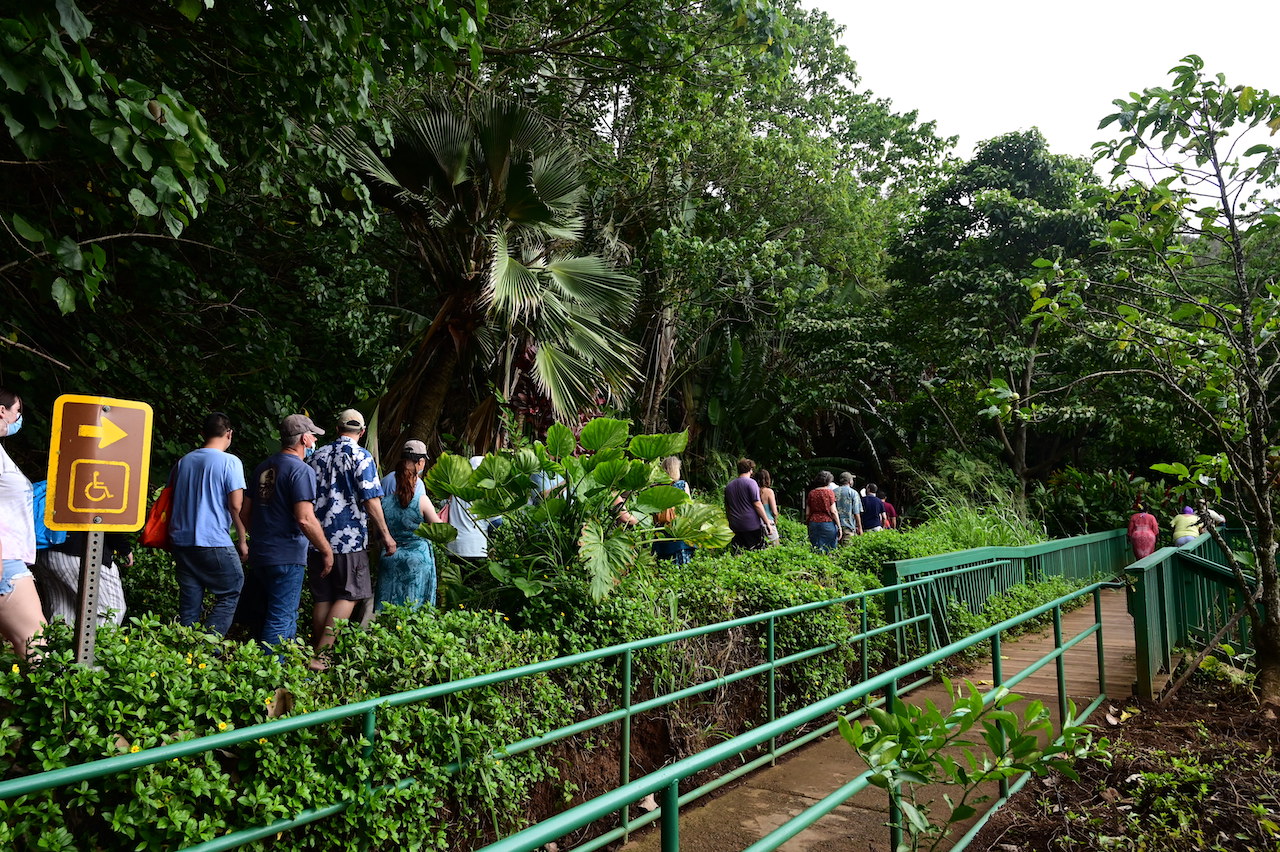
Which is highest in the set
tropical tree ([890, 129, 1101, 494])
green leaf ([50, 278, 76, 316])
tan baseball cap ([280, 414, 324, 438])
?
tropical tree ([890, 129, 1101, 494])

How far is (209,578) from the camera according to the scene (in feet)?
16.1

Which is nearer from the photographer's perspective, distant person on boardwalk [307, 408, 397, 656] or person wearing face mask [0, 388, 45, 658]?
person wearing face mask [0, 388, 45, 658]

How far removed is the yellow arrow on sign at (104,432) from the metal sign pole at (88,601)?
0.31 metres

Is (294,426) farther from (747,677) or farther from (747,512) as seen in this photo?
(747,512)

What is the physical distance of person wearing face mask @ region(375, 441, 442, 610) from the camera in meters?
5.36

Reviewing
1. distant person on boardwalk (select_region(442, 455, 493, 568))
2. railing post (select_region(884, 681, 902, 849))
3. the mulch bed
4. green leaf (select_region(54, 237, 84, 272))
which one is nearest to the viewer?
railing post (select_region(884, 681, 902, 849))

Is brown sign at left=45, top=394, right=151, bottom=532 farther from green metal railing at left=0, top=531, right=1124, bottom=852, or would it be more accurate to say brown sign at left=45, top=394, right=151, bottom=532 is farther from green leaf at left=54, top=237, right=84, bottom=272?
green leaf at left=54, top=237, right=84, bottom=272

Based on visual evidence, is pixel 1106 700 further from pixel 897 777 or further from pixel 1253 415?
pixel 897 777

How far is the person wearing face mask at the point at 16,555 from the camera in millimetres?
3793

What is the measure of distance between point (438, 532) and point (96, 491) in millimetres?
2500

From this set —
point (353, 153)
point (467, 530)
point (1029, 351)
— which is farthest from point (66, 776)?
point (1029, 351)

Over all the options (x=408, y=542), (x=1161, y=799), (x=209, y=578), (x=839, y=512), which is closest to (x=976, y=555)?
(x=839, y=512)

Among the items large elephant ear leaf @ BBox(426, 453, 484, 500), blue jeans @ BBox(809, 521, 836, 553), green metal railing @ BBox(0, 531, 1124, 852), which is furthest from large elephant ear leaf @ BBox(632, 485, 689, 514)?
blue jeans @ BBox(809, 521, 836, 553)

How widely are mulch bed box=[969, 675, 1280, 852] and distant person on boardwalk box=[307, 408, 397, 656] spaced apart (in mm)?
3610
